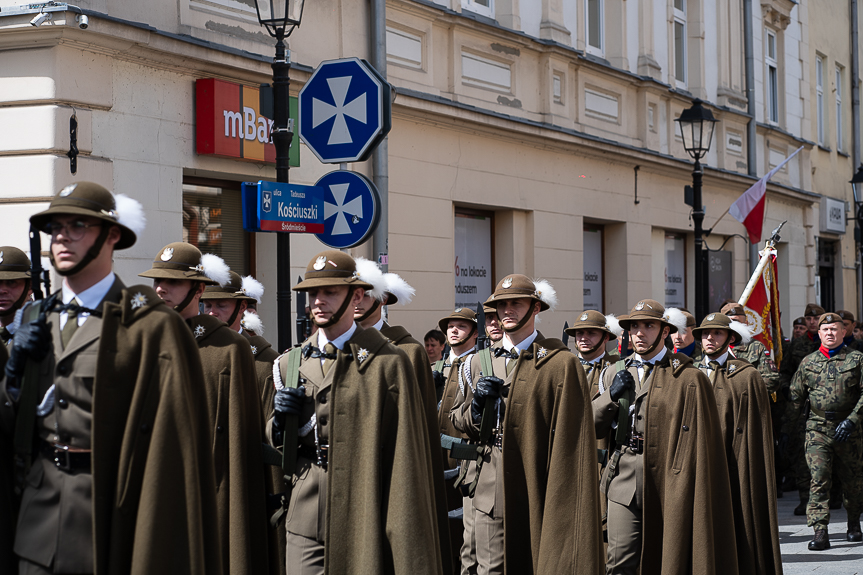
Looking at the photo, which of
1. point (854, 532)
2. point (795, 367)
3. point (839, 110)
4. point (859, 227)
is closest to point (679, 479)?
point (854, 532)

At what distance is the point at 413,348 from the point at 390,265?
539 centimetres

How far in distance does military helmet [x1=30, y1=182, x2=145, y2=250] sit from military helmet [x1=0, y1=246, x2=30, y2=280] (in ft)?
9.10

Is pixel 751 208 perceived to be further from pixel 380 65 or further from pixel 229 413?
pixel 229 413

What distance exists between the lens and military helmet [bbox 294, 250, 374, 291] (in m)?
5.25

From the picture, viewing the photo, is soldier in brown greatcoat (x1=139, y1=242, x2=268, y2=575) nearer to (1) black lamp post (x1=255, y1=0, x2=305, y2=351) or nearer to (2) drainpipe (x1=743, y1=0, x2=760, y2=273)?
(1) black lamp post (x1=255, y1=0, x2=305, y2=351)

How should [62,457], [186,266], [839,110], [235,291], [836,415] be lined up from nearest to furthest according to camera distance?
[62,457] < [186,266] < [235,291] < [836,415] < [839,110]

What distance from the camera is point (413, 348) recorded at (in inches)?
268

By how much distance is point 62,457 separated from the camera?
3.77 m

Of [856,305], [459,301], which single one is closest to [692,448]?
[459,301]

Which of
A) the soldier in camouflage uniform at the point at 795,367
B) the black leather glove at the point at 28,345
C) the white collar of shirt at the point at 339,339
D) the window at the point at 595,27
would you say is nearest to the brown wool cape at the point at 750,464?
the white collar of shirt at the point at 339,339

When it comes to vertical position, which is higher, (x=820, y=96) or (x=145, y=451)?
(x=820, y=96)

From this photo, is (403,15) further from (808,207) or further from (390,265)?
(808,207)

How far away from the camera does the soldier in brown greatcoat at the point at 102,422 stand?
366cm

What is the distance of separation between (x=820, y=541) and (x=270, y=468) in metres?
6.14
